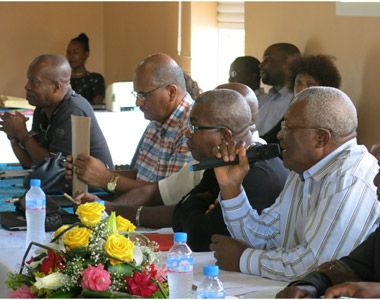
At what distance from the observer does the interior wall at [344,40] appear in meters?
4.57

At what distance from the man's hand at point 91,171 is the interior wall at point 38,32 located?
6.65 m

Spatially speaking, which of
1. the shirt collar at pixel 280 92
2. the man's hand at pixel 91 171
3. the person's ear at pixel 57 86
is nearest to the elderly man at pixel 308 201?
the man's hand at pixel 91 171

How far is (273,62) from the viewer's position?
5.89 meters

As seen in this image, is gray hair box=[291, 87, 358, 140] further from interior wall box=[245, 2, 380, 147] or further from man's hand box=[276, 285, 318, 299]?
interior wall box=[245, 2, 380, 147]

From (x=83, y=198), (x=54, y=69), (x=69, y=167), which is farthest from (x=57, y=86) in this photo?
(x=83, y=198)

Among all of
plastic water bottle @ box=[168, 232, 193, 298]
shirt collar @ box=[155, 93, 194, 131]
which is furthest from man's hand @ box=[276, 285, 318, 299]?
shirt collar @ box=[155, 93, 194, 131]

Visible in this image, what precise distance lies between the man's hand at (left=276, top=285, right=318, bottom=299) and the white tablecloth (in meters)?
0.18

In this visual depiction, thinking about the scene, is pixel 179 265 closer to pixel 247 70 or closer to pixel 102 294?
pixel 102 294

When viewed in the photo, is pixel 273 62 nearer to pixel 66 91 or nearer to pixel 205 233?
pixel 66 91

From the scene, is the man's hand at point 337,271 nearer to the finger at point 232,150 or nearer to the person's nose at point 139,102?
the finger at point 232,150

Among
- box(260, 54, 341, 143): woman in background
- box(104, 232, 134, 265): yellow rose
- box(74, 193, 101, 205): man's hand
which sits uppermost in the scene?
box(260, 54, 341, 143): woman in background

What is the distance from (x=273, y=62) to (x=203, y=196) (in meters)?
2.84

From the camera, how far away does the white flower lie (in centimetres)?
203

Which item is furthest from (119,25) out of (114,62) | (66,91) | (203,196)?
(203,196)
